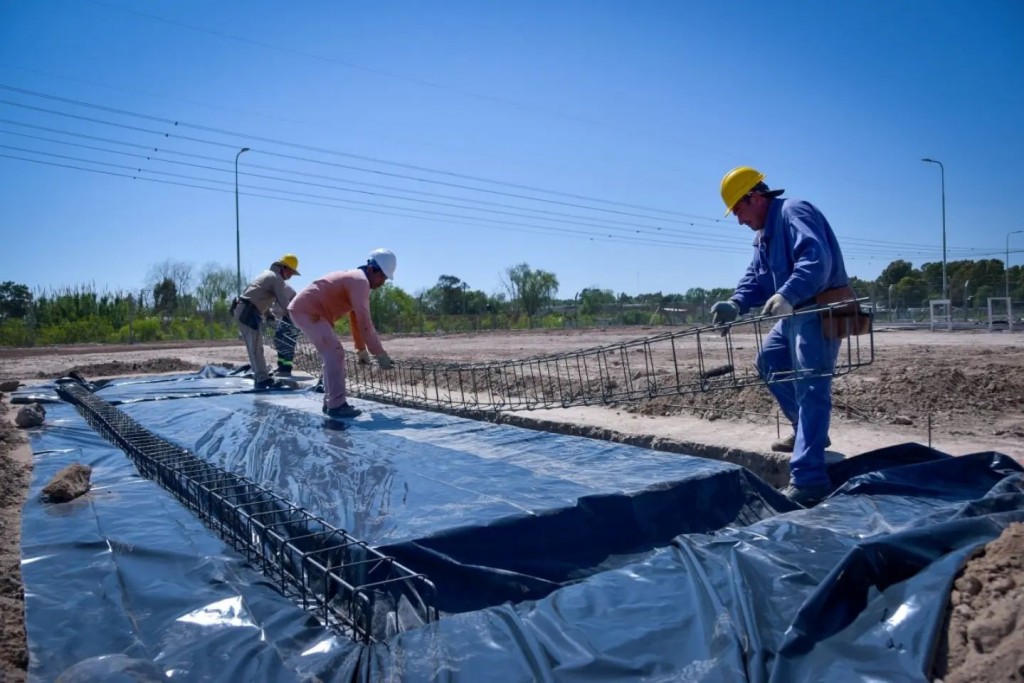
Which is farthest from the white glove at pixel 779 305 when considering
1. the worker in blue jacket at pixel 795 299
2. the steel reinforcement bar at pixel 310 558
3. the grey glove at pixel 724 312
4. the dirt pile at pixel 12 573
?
the dirt pile at pixel 12 573

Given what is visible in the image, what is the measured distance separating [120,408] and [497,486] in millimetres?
5181

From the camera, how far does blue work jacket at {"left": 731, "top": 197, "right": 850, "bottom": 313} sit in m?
3.41

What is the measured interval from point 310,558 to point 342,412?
339 centimetres

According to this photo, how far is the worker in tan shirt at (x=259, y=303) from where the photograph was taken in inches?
331

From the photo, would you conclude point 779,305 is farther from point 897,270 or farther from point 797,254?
point 897,270

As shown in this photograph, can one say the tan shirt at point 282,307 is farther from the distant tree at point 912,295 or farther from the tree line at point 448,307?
the distant tree at point 912,295

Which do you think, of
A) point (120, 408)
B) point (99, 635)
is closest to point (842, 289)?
point (99, 635)

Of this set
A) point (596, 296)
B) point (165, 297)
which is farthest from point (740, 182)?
point (596, 296)

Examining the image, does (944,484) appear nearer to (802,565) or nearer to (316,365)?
(802,565)

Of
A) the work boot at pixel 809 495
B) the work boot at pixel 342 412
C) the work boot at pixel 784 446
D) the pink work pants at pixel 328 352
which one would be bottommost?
the work boot at pixel 809 495

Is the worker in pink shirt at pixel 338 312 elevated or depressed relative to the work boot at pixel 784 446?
elevated

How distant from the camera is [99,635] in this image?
2076 millimetres

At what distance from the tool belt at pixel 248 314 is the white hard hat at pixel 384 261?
292cm

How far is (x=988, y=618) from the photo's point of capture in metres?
1.71
